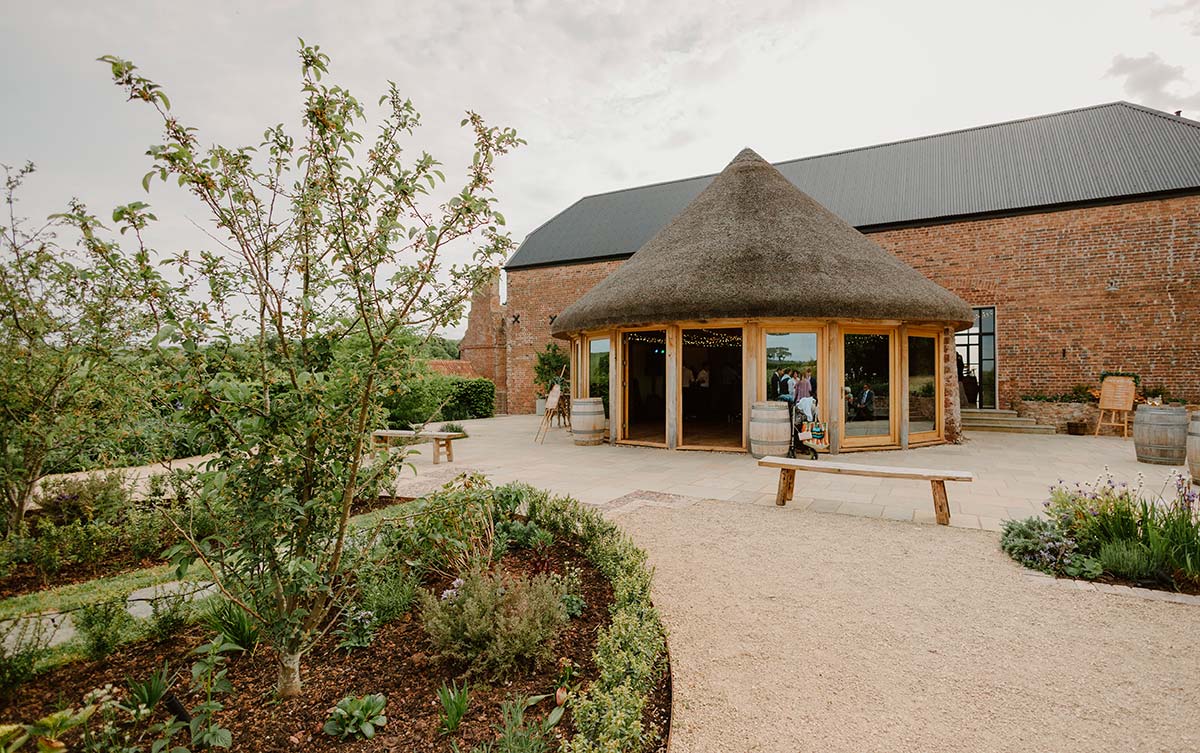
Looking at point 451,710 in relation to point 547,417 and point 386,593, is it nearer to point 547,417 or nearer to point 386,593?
point 386,593

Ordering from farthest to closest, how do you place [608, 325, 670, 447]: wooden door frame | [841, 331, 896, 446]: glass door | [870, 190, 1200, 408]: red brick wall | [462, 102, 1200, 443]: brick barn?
[462, 102, 1200, 443]: brick barn → [870, 190, 1200, 408]: red brick wall → [608, 325, 670, 447]: wooden door frame → [841, 331, 896, 446]: glass door

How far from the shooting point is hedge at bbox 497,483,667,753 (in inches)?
77.4

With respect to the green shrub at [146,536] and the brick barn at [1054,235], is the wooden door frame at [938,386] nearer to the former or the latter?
the brick barn at [1054,235]

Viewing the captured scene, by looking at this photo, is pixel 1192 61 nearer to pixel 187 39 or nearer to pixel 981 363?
pixel 981 363

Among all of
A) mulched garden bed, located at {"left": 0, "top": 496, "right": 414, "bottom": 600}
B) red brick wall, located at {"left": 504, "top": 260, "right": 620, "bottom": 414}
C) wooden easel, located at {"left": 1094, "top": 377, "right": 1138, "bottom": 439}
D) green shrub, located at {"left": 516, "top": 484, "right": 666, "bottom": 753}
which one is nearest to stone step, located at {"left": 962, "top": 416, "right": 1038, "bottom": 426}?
wooden easel, located at {"left": 1094, "top": 377, "right": 1138, "bottom": 439}

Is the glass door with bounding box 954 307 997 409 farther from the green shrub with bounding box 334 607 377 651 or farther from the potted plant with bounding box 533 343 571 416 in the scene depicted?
the green shrub with bounding box 334 607 377 651

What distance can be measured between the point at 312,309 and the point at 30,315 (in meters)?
3.38

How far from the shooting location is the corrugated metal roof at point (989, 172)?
41.4ft

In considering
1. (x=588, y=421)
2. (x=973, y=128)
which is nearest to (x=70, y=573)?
(x=588, y=421)

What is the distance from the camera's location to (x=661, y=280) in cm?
989

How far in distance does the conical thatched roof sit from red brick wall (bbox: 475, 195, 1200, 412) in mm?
4098

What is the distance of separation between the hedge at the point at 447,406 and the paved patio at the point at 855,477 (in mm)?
3037

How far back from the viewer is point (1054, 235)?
41.9 ft

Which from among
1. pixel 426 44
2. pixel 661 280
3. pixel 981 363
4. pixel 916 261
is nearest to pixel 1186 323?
pixel 981 363
